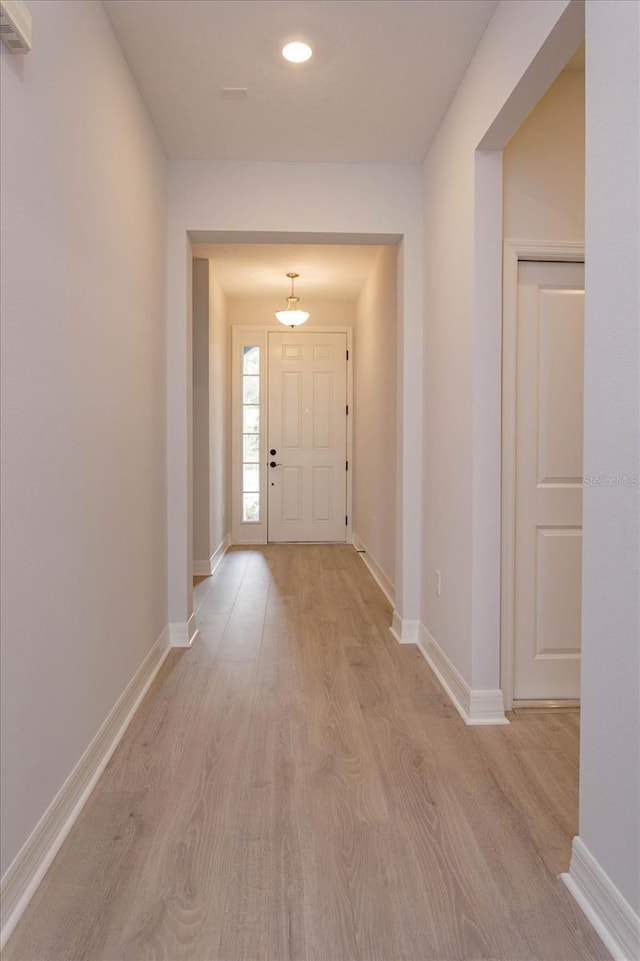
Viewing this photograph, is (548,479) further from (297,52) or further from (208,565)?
(208,565)

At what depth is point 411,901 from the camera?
1.56 meters

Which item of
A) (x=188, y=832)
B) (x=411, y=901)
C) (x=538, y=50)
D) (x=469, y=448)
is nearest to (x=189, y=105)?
(x=538, y=50)

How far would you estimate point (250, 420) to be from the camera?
7.24m

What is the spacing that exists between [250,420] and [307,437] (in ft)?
2.22

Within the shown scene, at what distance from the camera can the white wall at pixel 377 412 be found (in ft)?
15.2

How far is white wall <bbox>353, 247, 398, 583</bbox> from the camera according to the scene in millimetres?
4637

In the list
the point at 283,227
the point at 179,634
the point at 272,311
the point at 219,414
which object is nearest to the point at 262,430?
the point at 219,414

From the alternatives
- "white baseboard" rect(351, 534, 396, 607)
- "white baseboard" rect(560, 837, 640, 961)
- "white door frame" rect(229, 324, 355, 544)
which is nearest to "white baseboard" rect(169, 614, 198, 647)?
"white baseboard" rect(351, 534, 396, 607)

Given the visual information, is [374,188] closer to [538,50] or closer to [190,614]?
[538,50]

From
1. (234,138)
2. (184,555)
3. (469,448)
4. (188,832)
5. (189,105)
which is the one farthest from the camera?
(184,555)

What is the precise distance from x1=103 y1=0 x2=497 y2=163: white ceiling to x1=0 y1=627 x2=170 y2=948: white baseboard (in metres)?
2.59

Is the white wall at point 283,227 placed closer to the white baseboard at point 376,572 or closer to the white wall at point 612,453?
the white baseboard at point 376,572

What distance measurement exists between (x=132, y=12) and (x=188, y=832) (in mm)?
2790

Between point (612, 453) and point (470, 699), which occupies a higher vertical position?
point (612, 453)
